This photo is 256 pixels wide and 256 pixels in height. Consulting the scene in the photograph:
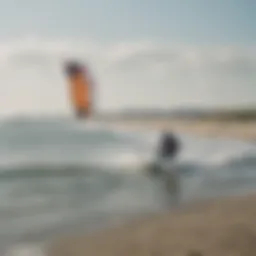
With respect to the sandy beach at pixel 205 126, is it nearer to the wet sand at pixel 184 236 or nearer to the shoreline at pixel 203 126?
the shoreline at pixel 203 126

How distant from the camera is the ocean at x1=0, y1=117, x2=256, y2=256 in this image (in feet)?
5.01

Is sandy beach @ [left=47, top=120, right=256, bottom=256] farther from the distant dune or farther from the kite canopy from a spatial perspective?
the kite canopy

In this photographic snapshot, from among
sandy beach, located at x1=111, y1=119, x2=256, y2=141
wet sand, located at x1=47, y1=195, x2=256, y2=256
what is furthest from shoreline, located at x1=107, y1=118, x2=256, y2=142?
wet sand, located at x1=47, y1=195, x2=256, y2=256

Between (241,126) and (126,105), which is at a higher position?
(126,105)

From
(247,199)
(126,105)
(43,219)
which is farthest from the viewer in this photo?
(247,199)

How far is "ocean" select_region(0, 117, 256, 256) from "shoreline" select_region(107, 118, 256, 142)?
2cm

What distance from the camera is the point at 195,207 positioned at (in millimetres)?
1704

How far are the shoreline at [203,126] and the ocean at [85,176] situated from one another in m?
0.02

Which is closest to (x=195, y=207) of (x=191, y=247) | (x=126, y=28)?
(x=191, y=247)

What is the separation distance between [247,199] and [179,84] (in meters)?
0.44

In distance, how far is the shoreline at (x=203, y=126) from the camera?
165 cm

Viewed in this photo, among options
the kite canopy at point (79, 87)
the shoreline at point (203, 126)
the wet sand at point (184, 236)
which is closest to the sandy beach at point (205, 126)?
the shoreline at point (203, 126)

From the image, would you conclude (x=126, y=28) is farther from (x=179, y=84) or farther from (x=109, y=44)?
(x=179, y=84)

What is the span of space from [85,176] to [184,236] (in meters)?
0.35
